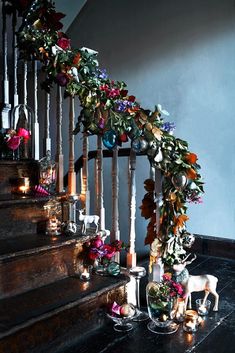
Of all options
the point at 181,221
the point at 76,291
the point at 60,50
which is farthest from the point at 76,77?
the point at 76,291

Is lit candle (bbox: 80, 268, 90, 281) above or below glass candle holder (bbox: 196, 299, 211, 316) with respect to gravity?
above

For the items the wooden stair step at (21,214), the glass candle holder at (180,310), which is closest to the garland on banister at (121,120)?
the glass candle holder at (180,310)

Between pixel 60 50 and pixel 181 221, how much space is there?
1063 mm

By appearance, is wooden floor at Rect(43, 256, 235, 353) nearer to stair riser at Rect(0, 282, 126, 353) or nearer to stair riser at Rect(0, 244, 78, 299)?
stair riser at Rect(0, 282, 126, 353)

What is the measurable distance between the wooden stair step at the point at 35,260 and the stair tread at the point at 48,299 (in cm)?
4

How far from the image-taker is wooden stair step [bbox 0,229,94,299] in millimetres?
1485

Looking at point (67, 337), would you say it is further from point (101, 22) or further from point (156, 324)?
point (101, 22)

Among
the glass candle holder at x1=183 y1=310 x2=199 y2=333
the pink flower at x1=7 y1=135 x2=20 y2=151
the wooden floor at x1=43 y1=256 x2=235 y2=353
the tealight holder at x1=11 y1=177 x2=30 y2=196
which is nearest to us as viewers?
the wooden floor at x1=43 y1=256 x2=235 y2=353

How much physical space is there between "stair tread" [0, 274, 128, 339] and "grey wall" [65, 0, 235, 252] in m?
1.59

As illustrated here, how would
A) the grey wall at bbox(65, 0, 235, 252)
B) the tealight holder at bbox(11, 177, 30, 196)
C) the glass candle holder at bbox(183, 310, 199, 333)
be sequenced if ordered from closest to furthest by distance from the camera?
the glass candle holder at bbox(183, 310, 199, 333), the tealight holder at bbox(11, 177, 30, 196), the grey wall at bbox(65, 0, 235, 252)

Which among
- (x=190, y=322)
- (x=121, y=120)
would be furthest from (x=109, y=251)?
(x=121, y=120)

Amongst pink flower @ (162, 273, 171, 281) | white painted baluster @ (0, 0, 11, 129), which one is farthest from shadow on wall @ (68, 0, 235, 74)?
pink flower @ (162, 273, 171, 281)

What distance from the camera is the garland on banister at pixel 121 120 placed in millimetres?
1772

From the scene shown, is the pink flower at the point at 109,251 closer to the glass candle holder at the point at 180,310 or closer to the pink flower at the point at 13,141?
the glass candle holder at the point at 180,310
